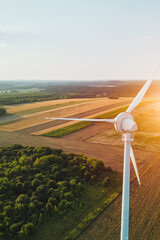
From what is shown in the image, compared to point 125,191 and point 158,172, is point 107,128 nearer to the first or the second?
point 158,172

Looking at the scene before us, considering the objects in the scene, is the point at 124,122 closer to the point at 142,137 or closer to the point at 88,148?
the point at 88,148

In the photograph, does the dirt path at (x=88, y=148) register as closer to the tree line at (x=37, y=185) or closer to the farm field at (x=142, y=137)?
the farm field at (x=142, y=137)

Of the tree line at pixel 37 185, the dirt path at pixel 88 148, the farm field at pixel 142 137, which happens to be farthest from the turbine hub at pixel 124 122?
the farm field at pixel 142 137

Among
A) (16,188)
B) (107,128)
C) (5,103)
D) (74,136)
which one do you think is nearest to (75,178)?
(16,188)

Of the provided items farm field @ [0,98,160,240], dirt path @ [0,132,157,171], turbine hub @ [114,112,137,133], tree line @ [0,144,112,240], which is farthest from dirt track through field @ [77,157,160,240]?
turbine hub @ [114,112,137,133]

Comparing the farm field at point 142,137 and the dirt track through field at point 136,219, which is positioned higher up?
the farm field at point 142,137

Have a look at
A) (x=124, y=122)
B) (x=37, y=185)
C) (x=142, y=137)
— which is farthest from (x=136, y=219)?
(x=142, y=137)

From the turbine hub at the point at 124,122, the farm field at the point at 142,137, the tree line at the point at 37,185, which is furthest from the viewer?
the farm field at the point at 142,137
